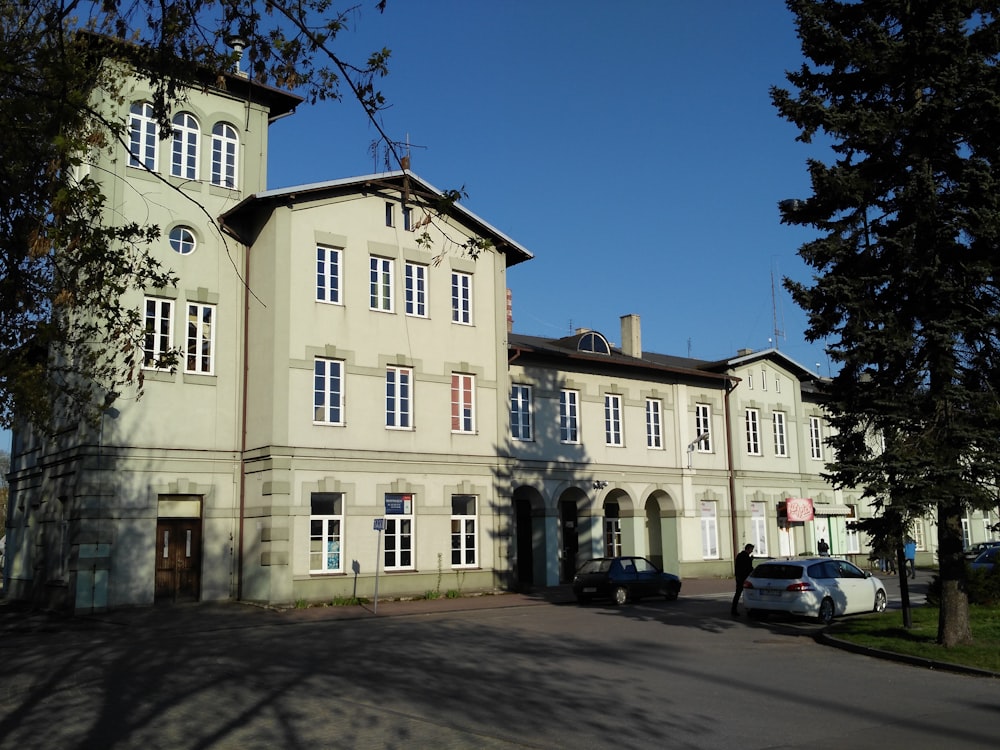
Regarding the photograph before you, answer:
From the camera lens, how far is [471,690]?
39.7 feet

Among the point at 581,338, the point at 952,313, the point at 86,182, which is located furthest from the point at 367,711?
the point at 581,338

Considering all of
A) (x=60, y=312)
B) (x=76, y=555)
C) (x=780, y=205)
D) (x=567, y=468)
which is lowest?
(x=76, y=555)

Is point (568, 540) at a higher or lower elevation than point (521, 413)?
lower

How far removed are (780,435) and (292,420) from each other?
23976mm

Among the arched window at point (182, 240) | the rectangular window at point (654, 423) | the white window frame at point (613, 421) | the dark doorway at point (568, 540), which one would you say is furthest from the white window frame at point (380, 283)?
the rectangular window at point (654, 423)

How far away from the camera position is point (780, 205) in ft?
58.3

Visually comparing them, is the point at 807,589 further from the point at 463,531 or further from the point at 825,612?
the point at 463,531

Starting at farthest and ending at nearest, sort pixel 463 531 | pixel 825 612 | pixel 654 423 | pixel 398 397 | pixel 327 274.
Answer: pixel 654 423 < pixel 463 531 < pixel 398 397 < pixel 327 274 < pixel 825 612

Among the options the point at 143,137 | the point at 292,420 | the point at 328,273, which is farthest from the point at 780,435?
the point at 143,137

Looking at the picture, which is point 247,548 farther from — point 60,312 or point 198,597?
point 60,312

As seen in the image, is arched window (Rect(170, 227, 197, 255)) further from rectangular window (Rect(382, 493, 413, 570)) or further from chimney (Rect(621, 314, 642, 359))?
chimney (Rect(621, 314, 642, 359))

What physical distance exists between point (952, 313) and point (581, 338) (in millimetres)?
20457

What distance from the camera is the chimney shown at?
127 ft

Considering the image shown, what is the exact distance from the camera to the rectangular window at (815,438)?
42750 mm
